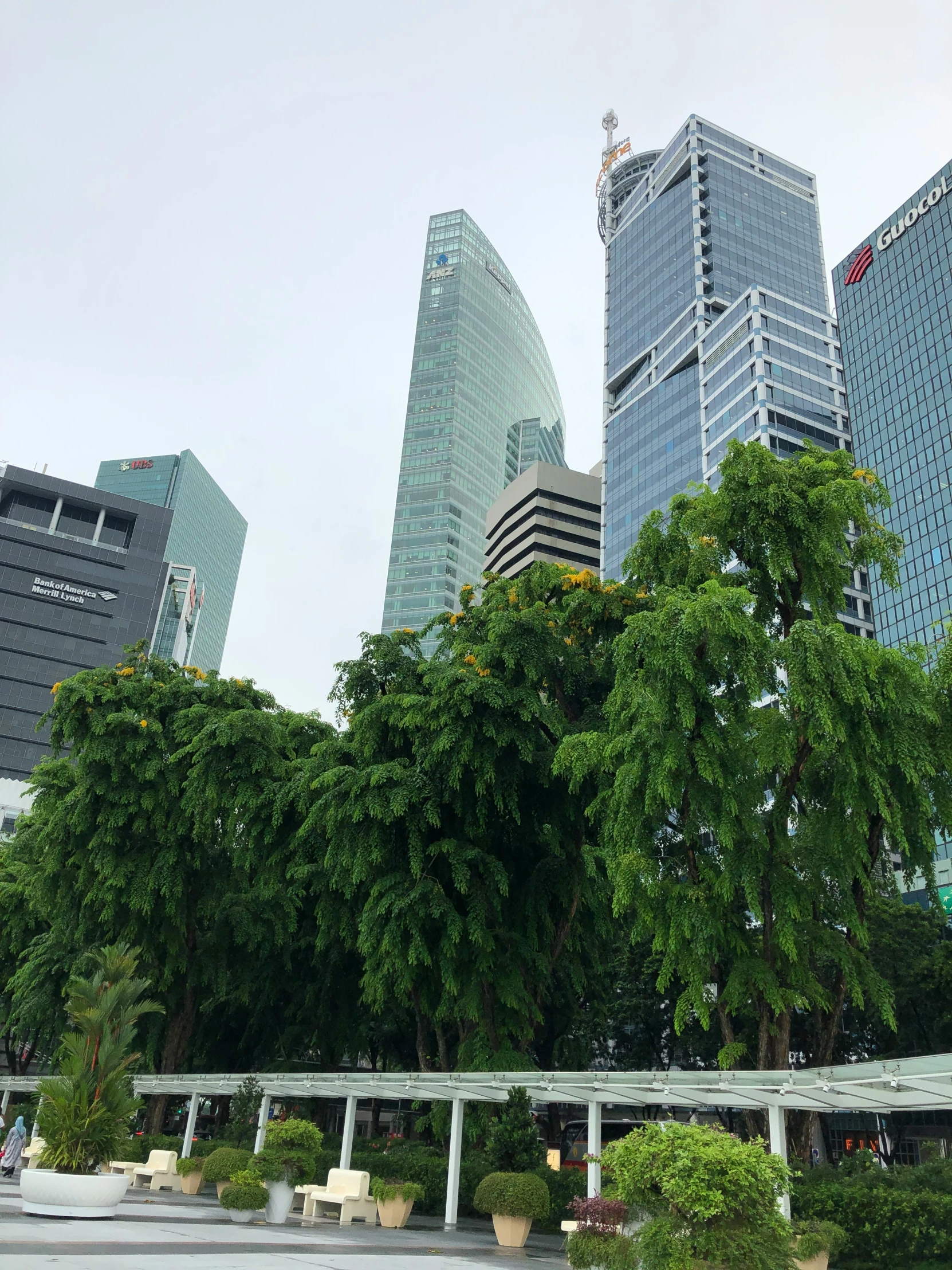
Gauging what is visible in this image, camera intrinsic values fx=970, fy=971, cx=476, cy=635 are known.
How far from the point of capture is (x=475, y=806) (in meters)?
20.5

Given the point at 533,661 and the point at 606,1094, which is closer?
the point at 606,1094

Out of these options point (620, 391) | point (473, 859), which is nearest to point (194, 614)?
point (620, 391)

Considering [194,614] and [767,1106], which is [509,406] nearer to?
[194,614]

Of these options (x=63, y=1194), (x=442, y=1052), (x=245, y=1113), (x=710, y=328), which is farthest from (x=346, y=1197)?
(x=710, y=328)

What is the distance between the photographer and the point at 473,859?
2006 centimetres

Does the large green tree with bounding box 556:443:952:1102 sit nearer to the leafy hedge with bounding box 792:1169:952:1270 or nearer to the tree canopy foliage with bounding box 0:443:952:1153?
the tree canopy foliage with bounding box 0:443:952:1153

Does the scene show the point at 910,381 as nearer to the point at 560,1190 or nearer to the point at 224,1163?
the point at 560,1190

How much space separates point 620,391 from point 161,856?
98.0 meters

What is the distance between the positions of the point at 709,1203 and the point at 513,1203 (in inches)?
308

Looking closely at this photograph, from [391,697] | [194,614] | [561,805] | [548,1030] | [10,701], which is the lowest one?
[548,1030]

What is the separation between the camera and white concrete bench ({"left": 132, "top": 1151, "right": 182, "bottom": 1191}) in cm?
2064

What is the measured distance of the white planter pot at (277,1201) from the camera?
15648 millimetres

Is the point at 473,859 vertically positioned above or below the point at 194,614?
below

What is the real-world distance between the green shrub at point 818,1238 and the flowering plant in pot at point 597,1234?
228 centimetres
